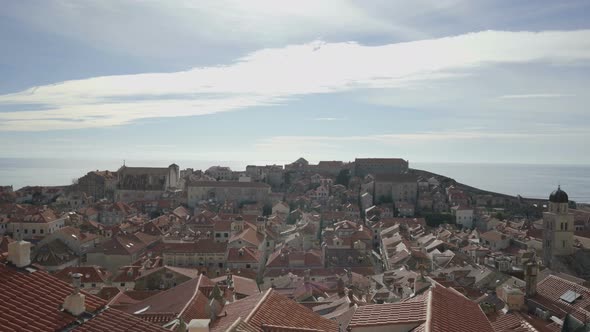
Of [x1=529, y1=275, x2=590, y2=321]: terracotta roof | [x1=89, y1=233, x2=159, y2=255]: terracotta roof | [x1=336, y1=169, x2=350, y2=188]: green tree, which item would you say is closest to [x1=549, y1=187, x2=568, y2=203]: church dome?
[x1=529, y1=275, x2=590, y2=321]: terracotta roof

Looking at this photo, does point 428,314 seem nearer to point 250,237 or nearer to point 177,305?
point 177,305

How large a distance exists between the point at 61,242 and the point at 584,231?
43.8 meters

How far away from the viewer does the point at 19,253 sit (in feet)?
19.0

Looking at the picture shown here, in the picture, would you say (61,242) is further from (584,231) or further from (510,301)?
(584,231)

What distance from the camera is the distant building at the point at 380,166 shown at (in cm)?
8606

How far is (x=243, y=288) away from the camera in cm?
2152

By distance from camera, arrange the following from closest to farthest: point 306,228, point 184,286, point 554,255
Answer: point 184,286
point 554,255
point 306,228

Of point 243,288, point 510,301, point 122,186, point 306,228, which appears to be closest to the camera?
point 510,301

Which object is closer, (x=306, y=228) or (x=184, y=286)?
(x=184, y=286)

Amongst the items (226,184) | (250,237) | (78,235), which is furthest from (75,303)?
(226,184)

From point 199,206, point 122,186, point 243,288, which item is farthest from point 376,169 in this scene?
point 243,288

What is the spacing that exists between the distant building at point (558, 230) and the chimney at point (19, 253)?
111ft

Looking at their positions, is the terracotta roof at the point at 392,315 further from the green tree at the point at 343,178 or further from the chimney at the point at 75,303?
the green tree at the point at 343,178

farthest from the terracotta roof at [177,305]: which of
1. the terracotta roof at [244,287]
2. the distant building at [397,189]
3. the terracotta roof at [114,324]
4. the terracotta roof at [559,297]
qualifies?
the distant building at [397,189]
